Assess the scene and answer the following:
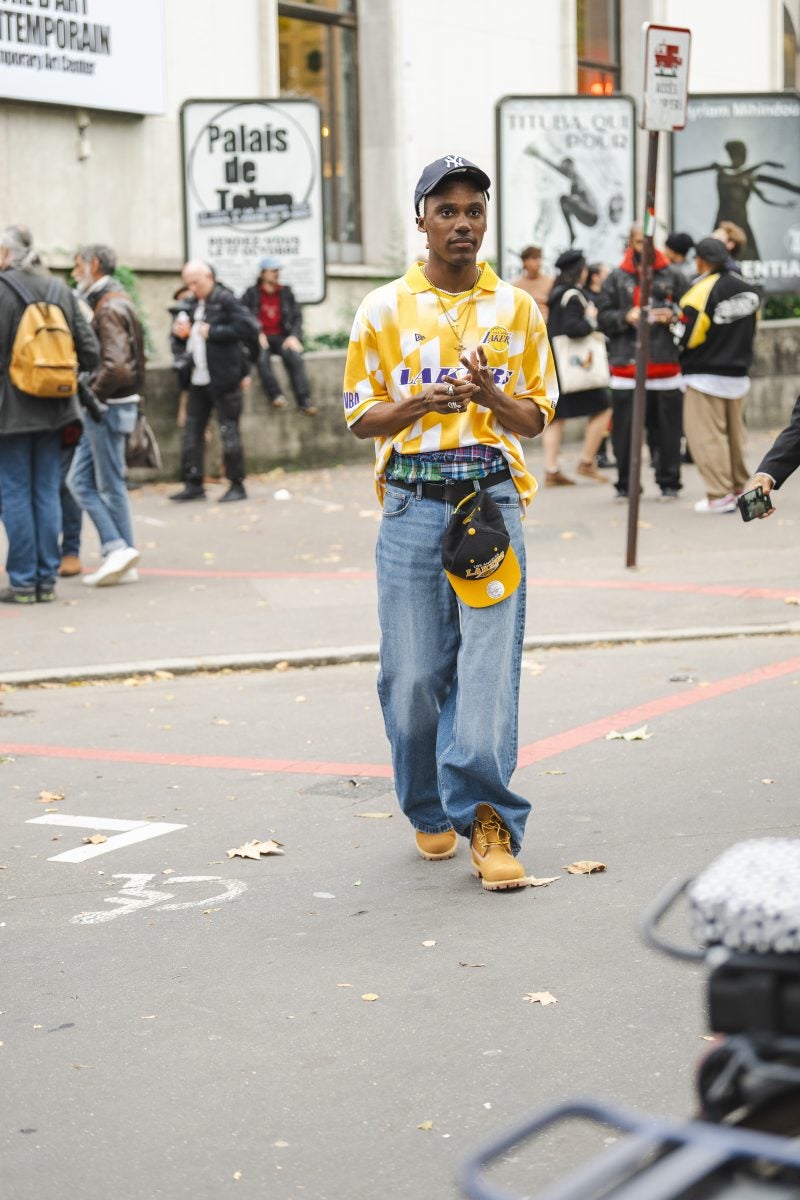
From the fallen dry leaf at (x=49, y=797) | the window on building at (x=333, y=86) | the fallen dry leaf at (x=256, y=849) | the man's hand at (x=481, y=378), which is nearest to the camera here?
the man's hand at (x=481, y=378)

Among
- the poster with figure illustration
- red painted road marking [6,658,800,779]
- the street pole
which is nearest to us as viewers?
red painted road marking [6,658,800,779]

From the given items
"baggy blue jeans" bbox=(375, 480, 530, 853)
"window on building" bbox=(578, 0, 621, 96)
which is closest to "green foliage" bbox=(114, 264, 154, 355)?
"window on building" bbox=(578, 0, 621, 96)

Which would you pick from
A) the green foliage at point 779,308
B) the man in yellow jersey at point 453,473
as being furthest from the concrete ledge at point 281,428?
the man in yellow jersey at point 453,473

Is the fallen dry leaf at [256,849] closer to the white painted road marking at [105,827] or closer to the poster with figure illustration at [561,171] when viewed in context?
the white painted road marking at [105,827]

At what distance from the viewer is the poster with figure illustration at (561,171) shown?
21.5 metres

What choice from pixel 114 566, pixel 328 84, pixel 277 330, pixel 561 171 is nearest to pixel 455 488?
pixel 114 566

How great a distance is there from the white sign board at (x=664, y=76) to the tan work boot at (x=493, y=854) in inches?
266

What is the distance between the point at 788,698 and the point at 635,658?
52.9 inches

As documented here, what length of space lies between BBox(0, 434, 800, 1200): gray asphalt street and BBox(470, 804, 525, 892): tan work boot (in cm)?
7

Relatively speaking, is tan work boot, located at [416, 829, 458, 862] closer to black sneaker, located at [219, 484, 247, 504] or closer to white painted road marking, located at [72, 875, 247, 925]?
white painted road marking, located at [72, 875, 247, 925]

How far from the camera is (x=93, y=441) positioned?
11.5 metres

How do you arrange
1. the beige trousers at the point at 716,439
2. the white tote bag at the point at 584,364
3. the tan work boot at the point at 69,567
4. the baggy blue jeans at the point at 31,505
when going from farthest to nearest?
1. the white tote bag at the point at 584,364
2. the beige trousers at the point at 716,439
3. the tan work boot at the point at 69,567
4. the baggy blue jeans at the point at 31,505

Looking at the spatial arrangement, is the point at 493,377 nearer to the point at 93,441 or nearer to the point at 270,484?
the point at 93,441

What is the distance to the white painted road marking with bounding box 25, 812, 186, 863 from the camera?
19.8 feet
